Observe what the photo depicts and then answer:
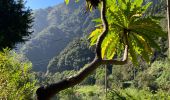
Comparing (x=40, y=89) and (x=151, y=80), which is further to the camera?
(x=151, y=80)

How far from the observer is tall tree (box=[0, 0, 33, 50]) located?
24.6 meters

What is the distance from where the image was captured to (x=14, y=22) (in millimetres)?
25484

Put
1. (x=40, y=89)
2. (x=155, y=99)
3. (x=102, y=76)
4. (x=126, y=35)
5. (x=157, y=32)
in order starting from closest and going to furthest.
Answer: (x=40, y=89) → (x=126, y=35) → (x=157, y=32) → (x=155, y=99) → (x=102, y=76)

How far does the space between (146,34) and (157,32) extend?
813 mm

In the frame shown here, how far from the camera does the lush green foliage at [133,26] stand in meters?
12.7

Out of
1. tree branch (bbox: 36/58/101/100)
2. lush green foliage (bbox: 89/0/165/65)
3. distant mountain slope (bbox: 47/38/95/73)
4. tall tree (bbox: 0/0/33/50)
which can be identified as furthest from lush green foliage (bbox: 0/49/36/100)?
distant mountain slope (bbox: 47/38/95/73)

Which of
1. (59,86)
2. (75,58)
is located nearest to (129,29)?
(59,86)

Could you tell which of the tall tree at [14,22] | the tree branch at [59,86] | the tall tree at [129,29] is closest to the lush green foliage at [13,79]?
the tall tree at [129,29]

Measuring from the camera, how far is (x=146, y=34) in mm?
13812

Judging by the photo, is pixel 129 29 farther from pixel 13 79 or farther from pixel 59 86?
pixel 59 86

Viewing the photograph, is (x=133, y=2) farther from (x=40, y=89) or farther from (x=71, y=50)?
(x=71, y=50)

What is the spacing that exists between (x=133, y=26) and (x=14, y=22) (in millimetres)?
14097

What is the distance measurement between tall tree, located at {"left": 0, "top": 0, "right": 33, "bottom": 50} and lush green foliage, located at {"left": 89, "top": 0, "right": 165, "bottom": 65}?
1058 cm

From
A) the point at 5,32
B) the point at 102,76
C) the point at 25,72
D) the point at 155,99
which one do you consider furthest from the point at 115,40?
the point at 102,76
